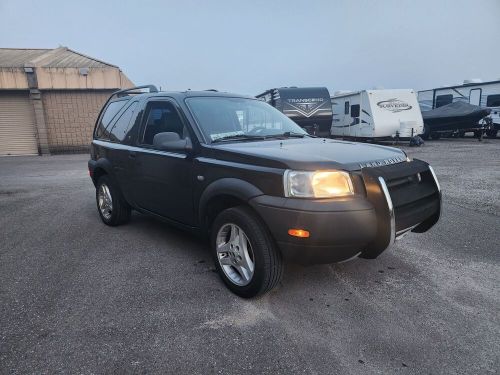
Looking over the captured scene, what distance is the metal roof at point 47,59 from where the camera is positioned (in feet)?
59.7

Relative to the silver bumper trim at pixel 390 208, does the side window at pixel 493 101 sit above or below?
above

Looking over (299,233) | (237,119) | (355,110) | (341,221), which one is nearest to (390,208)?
(341,221)

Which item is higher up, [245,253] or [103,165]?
[103,165]

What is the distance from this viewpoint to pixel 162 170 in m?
3.89

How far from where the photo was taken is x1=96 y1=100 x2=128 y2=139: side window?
5129 millimetres

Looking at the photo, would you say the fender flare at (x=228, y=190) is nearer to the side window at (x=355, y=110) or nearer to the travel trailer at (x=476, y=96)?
the side window at (x=355, y=110)

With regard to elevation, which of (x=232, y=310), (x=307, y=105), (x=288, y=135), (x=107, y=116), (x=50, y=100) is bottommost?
(x=232, y=310)

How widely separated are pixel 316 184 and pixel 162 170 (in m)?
1.89

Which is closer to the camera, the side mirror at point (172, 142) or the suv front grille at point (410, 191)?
the suv front grille at point (410, 191)

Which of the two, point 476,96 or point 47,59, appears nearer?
point 47,59

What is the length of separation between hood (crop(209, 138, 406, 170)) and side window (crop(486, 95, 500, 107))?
20.6m

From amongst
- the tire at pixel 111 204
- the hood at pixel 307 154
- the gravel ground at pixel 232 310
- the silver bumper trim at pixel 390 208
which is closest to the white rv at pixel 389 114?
the gravel ground at pixel 232 310

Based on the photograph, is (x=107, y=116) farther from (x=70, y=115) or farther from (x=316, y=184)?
(x=70, y=115)

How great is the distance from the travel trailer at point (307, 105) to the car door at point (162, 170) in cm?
1287
